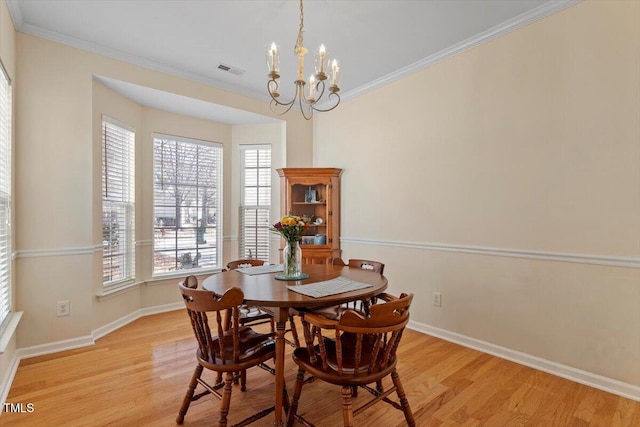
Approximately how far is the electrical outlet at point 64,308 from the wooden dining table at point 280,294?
1.67 meters

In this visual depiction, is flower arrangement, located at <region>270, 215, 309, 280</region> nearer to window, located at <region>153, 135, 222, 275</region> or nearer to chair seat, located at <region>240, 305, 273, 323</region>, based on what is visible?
chair seat, located at <region>240, 305, 273, 323</region>

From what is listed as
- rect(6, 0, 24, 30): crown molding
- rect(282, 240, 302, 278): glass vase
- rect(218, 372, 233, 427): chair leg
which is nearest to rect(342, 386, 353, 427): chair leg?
rect(218, 372, 233, 427): chair leg

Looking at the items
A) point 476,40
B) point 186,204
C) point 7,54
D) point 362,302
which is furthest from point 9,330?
point 476,40

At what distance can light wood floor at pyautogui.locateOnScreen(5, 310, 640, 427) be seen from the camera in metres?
1.92

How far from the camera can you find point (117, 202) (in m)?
3.52

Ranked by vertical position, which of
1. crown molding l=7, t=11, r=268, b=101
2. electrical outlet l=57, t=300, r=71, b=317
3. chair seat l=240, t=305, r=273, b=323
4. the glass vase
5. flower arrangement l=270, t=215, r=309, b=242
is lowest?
electrical outlet l=57, t=300, r=71, b=317

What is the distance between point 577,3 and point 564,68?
446 mm

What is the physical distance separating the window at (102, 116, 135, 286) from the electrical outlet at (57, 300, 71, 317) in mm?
501

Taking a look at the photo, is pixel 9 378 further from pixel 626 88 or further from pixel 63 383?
pixel 626 88

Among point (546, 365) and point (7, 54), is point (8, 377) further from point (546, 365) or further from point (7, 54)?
point (546, 365)

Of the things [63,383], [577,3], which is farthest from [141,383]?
[577,3]

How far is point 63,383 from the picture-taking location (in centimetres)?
229

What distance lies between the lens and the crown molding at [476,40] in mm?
2441

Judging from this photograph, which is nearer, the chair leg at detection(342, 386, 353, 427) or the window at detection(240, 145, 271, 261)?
the chair leg at detection(342, 386, 353, 427)
